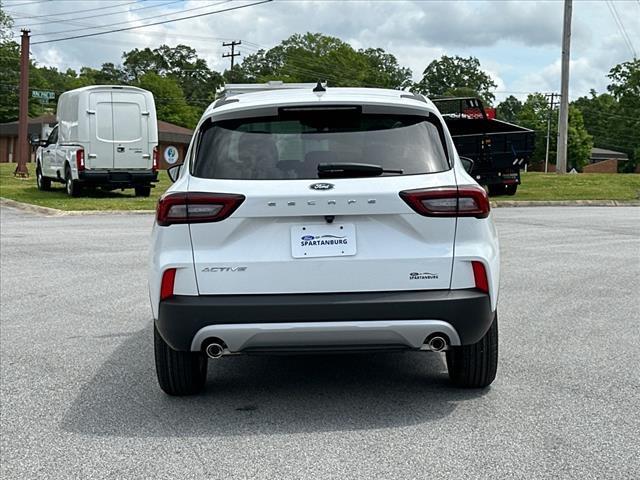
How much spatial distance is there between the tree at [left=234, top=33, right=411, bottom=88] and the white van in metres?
89.5

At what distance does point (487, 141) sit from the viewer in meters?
24.2

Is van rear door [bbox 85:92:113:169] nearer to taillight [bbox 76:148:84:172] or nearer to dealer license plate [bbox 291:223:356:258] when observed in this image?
taillight [bbox 76:148:84:172]

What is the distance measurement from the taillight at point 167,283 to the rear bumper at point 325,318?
8 cm

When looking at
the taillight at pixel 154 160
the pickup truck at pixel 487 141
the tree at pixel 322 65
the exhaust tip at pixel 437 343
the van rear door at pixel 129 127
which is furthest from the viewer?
the tree at pixel 322 65

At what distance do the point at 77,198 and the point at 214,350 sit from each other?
21590mm

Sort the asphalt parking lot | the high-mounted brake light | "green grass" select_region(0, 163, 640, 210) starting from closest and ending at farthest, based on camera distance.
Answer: the asphalt parking lot
"green grass" select_region(0, 163, 640, 210)
the high-mounted brake light

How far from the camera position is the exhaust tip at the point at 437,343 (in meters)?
5.13

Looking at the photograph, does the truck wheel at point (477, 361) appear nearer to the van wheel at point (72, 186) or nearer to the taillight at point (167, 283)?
the taillight at point (167, 283)

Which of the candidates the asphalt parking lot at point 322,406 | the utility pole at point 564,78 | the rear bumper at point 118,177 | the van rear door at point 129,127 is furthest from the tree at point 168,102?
the asphalt parking lot at point 322,406

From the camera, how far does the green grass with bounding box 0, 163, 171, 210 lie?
23359 millimetres

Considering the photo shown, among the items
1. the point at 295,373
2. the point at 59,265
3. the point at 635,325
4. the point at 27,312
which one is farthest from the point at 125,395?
the point at 59,265

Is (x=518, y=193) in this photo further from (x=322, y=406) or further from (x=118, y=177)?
(x=322, y=406)

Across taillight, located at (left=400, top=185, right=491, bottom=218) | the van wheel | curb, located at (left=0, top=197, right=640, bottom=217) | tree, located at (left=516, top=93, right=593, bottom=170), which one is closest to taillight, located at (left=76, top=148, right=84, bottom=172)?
the van wheel

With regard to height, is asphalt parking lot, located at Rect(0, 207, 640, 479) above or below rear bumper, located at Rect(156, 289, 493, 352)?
below
